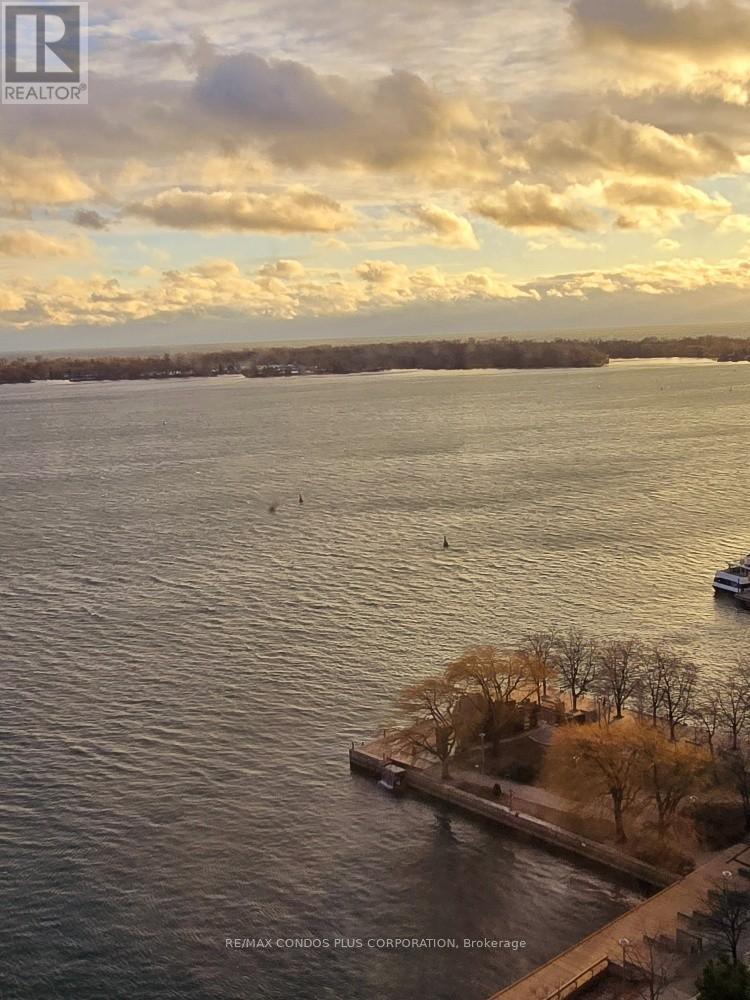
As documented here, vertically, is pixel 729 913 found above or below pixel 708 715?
below

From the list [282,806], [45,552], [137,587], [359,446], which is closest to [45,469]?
[359,446]

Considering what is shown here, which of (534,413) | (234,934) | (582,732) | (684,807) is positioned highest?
(534,413)

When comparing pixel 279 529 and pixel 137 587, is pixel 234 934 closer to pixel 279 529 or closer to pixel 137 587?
pixel 137 587

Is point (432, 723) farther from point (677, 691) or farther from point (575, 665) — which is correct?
point (677, 691)

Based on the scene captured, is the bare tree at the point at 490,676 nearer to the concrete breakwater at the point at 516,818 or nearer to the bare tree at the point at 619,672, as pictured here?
the concrete breakwater at the point at 516,818

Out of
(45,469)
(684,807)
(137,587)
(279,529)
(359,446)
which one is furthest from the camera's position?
(359,446)

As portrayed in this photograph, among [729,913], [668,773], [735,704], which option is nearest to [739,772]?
[668,773]

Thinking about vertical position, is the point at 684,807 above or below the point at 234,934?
above
